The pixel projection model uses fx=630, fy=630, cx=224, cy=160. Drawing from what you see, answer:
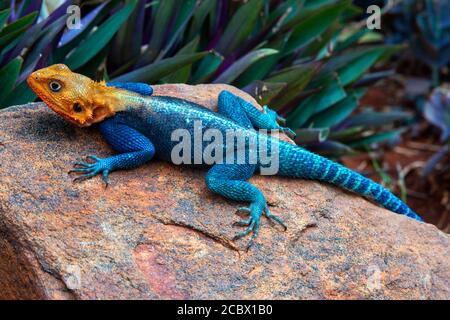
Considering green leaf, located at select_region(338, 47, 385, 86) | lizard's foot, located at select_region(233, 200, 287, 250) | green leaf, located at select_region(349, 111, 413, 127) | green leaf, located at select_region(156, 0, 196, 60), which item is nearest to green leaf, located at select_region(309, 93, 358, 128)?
→ green leaf, located at select_region(338, 47, 385, 86)

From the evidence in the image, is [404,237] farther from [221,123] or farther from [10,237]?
[10,237]

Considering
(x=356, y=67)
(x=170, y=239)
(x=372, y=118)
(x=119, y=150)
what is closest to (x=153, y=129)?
(x=119, y=150)

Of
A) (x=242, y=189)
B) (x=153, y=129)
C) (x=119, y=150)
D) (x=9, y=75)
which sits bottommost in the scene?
(x=242, y=189)

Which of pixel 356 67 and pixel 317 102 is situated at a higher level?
pixel 356 67

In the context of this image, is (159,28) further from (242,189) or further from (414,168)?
(414,168)

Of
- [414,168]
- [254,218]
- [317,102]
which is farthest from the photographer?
[414,168]

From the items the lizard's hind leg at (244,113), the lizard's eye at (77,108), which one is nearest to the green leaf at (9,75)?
the lizard's eye at (77,108)

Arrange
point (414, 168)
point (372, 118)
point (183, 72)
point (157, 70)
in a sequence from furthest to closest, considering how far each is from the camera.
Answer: point (414, 168) < point (372, 118) < point (183, 72) < point (157, 70)
